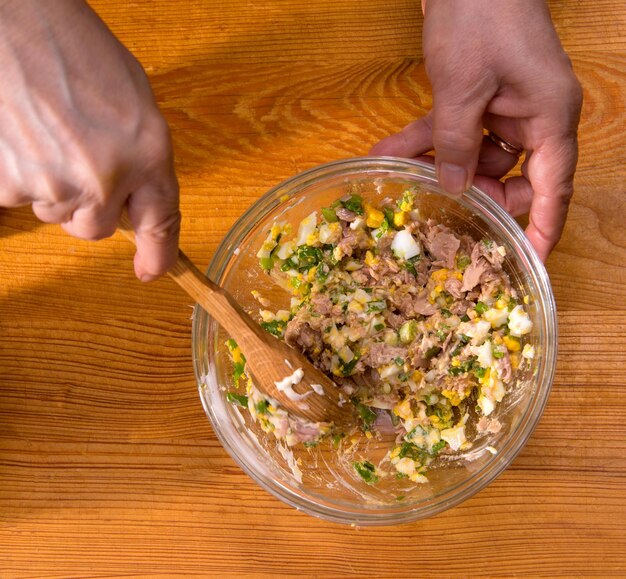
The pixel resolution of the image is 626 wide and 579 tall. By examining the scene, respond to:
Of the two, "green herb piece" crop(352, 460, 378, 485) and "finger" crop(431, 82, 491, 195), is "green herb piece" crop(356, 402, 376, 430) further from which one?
"finger" crop(431, 82, 491, 195)

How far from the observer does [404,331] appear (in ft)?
5.09

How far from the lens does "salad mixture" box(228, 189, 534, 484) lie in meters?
1.54

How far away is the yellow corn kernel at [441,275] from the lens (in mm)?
1559

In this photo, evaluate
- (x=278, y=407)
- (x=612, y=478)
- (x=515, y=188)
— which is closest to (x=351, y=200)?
(x=515, y=188)

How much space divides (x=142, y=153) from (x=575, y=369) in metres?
1.26

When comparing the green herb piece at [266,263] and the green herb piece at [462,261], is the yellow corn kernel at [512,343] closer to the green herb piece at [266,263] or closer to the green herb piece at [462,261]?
the green herb piece at [462,261]

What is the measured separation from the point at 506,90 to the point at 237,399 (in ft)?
3.21

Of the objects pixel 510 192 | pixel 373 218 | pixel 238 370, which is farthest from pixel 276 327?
pixel 510 192

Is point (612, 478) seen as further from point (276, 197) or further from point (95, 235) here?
point (95, 235)

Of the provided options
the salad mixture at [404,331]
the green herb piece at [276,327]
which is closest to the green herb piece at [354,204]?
the salad mixture at [404,331]

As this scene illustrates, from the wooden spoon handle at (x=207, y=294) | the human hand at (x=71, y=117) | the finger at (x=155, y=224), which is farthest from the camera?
the wooden spoon handle at (x=207, y=294)

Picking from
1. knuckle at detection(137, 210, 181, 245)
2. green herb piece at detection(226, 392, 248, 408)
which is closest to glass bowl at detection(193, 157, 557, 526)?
green herb piece at detection(226, 392, 248, 408)

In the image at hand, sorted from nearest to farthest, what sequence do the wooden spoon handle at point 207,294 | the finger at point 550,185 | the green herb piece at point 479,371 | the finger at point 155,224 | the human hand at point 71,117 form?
the human hand at point 71,117
the finger at point 155,224
the wooden spoon handle at point 207,294
the finger at point 550,185
the green herb piece at point 479,371

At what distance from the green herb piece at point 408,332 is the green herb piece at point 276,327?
1.02 ft
